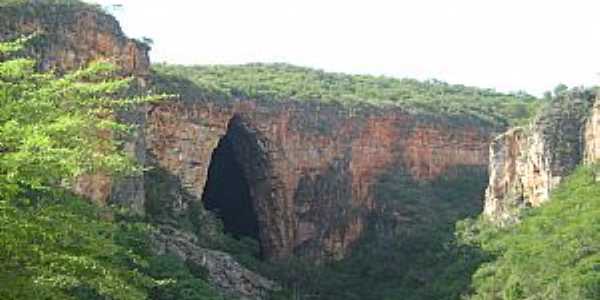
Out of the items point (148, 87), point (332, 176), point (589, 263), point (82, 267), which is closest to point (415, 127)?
point (332, 176)

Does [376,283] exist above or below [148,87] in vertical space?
below

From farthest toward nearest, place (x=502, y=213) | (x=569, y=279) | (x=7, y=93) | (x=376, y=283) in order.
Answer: (x=376, y=283)
(x=502, y=213)
(x=569, y=279)
(x=7, y=93)

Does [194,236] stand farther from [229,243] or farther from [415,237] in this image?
[415,237]

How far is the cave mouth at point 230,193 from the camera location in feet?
143

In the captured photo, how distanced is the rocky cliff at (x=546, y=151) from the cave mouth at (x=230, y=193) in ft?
33.9

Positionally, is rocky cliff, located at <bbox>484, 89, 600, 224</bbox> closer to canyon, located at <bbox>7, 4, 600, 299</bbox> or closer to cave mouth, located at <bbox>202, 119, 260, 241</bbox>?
canyon, located at <bbox>7, 4, 600, 299</bbox>

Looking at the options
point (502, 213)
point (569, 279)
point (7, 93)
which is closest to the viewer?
point (7, 93)

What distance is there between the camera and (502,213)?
119 ft

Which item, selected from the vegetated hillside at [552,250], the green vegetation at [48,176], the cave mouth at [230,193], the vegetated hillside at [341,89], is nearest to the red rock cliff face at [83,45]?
the vegetated hillside at [341,89]

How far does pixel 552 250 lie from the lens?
28781 mm

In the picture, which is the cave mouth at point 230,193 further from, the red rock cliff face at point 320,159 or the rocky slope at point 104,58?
the rocky slope at point 104,58

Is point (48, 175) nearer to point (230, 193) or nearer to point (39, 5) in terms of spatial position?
point (39, 5)

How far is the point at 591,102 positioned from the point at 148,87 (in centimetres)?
1270

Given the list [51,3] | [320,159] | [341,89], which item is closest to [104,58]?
[51,3]
